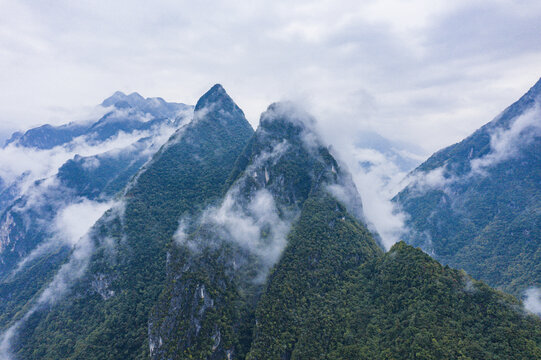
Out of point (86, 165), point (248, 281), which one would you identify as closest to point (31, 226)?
point (86, 165)

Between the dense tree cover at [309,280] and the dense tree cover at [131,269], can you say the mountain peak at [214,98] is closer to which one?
the dense tree cover at [131,269]

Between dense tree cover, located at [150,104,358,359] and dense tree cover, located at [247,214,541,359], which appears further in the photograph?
dense tree cover, located at [150,104,358,359]

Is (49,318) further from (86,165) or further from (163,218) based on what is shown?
(86,165)

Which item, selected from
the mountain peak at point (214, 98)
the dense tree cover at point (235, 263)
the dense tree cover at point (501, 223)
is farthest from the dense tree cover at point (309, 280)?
the mountain peak at point (214, 98)

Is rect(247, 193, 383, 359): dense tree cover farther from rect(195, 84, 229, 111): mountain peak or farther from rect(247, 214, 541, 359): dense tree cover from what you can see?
rect(195, 84, 229, 111): mountain peak

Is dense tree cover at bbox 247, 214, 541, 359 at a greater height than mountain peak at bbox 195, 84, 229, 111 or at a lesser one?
lesser

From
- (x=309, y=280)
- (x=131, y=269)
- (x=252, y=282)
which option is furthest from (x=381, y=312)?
(x=131, y=269)

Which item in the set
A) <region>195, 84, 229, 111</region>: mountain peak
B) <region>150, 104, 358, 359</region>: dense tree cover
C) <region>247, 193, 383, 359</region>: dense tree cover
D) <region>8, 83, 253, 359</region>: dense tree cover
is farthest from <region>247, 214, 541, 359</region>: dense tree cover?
<region>195, 84, 229, 111</region>: mountain peak
